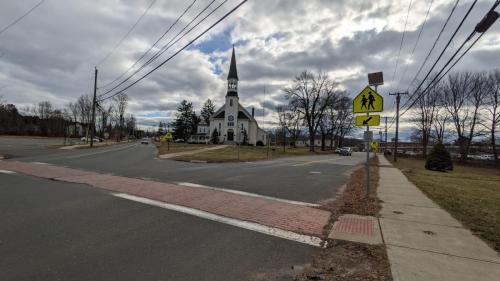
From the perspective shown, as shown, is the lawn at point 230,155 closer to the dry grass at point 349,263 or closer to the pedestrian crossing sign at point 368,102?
the pedestrian crossing sign at point 368,102

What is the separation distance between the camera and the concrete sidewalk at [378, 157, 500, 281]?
4.19m

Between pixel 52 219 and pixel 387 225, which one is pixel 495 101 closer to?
pixel 387 225

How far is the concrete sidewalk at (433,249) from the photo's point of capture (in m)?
4.19

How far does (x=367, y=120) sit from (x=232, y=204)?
4481mm

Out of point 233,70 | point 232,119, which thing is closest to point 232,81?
point 233,70

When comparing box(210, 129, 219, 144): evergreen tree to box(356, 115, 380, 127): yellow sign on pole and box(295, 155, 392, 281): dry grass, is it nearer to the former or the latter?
box(356, 115, 380, 127): yellow sign on pole

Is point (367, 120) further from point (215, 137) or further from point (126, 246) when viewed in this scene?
point (215, 137)

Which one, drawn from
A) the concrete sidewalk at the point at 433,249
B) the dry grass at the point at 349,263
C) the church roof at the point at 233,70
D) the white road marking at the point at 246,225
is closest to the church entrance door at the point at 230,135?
the church roof at the point at 233,70

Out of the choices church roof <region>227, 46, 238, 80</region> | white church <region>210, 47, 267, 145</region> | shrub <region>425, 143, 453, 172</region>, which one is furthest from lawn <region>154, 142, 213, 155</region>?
shrub <region>425, 143, 453, 172</region>

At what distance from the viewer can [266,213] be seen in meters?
7.49

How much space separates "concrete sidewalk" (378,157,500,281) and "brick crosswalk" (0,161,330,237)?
1410 millimetres

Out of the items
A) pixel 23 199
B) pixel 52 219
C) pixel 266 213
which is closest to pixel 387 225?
pixel 266 213

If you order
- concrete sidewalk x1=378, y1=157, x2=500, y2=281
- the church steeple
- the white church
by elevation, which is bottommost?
concrete sidewalk x1=378, y1=157, x2=500, y2=281

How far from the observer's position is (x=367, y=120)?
9.41 m
